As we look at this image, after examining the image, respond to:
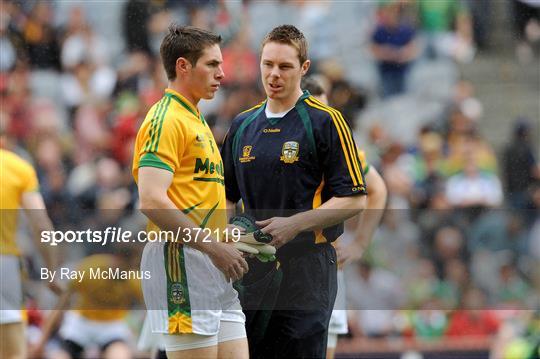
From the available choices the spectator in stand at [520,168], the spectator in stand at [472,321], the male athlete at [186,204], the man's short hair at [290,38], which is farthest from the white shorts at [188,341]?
the spectator in stand at [520,168]

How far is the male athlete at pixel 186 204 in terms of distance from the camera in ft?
18.0

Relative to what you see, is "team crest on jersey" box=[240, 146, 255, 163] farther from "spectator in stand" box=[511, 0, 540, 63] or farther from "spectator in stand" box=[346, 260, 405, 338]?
"spectator in stand" box=[511, 0, 540, 63]

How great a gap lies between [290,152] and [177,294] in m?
0.99

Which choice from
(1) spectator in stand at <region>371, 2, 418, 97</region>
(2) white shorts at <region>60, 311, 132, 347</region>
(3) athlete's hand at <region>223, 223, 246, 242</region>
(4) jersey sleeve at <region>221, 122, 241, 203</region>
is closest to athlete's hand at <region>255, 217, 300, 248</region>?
(3) athlete's hand at <region>223, 223, 246, 242</region>

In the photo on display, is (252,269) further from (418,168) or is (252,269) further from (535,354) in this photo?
(418,168)

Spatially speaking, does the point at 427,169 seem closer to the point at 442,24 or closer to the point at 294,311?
the point at 442,24

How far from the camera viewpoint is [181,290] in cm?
563

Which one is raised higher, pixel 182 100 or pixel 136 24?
pixel 136 24

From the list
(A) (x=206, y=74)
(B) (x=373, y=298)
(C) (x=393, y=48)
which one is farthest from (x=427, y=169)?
(A) (x=206, y=74)

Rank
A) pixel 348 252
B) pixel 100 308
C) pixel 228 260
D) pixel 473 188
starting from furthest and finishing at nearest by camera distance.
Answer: pixel 473 188 < pixel 100 308 < pixel 348 252 < pixel 228 260

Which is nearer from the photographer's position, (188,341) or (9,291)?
(188,341)

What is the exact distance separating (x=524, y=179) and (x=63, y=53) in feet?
17.0

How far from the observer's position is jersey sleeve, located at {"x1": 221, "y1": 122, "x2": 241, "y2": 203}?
641 centimetres

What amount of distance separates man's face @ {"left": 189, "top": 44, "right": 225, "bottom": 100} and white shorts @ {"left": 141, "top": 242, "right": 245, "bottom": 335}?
29.5 inches
